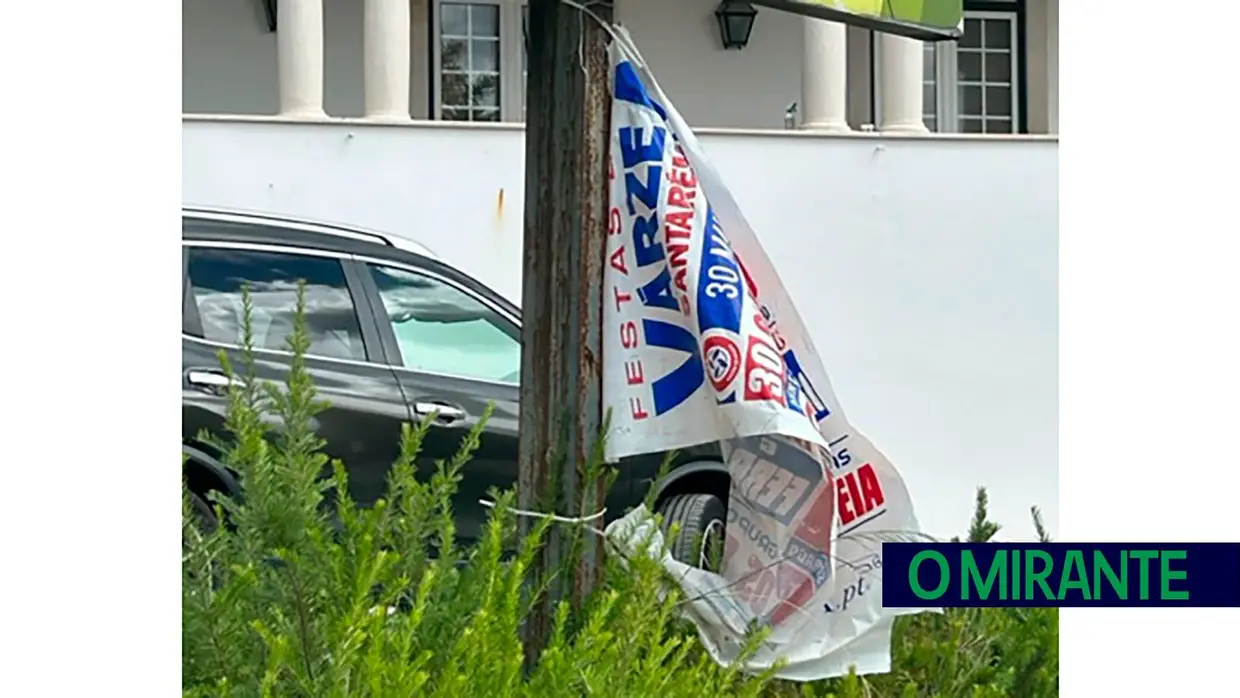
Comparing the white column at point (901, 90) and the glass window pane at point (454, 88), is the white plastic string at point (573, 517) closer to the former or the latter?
the white column at point (901, 90)

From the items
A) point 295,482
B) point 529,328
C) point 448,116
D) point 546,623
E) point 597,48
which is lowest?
point 546,623

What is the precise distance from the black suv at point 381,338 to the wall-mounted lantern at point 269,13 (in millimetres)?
3455

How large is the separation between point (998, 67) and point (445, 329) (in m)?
4.22

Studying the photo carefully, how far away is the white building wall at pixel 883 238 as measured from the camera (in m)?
6.70

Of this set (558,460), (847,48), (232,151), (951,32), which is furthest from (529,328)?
(847,48)

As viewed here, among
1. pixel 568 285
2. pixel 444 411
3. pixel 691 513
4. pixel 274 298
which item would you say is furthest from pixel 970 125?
pixel 568 285

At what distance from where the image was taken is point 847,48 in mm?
9398

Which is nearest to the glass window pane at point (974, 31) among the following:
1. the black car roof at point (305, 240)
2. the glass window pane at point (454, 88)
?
the glass window pane at point (454, 88)

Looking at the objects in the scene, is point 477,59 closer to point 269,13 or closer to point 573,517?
point 269,13

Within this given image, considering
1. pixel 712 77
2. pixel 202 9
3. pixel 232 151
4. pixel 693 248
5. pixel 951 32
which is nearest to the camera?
pixel 693 248

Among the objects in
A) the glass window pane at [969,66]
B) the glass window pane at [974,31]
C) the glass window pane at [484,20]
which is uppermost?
the glass window pane at [484,20]

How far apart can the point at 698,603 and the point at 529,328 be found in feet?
1.91

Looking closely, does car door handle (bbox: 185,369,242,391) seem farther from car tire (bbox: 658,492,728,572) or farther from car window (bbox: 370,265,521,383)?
car tire (bbox: 658,492,728,572)

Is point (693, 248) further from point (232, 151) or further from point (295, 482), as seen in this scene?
point (232, 151)
